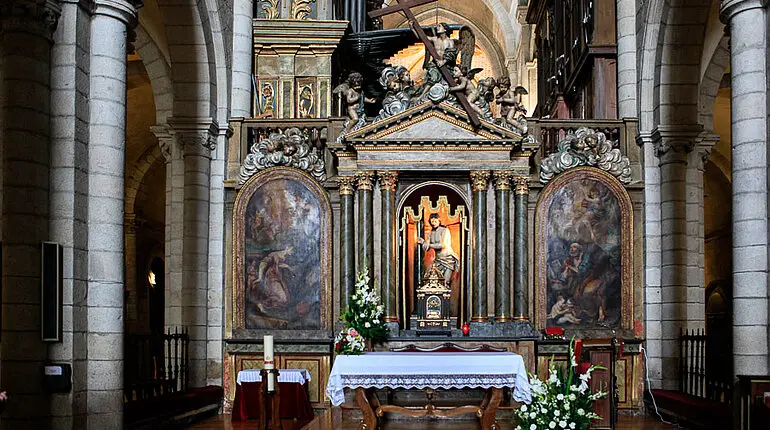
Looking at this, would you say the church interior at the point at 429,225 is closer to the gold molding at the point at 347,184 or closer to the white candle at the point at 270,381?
the gold molding at the point at 347,184

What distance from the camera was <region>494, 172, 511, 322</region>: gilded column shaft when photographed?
53.7 ft

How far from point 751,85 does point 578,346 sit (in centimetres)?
361

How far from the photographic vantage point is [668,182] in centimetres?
1683

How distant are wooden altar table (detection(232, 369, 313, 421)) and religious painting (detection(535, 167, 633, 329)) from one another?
4.01 metres

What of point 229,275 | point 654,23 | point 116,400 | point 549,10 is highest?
point 549,10

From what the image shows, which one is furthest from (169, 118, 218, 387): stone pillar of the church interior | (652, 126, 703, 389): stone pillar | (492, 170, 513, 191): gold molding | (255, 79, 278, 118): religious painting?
(652, 126, 703, 389): stone pillar

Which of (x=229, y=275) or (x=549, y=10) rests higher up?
(x=549, y=10)

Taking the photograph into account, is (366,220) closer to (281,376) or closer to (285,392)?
(281,376)

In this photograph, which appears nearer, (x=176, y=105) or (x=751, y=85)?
(x=751, y=85)

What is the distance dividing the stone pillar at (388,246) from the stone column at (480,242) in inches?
48.1

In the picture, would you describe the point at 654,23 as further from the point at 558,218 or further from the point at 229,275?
the point at 229,275

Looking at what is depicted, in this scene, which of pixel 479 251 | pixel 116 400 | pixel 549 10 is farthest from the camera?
pixel 549 10

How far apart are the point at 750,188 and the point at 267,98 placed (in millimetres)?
9630

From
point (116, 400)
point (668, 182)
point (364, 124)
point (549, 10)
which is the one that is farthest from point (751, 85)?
point (549, 10)
